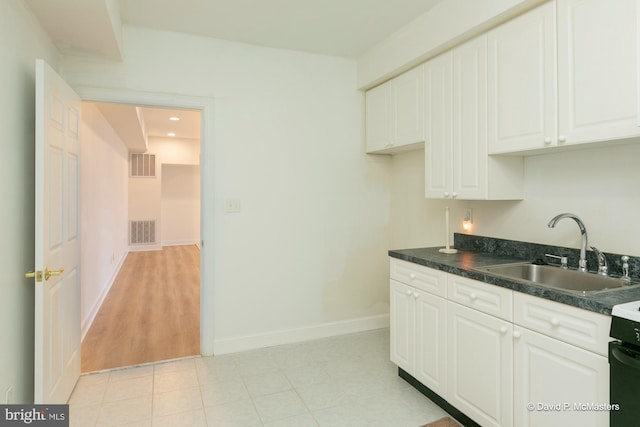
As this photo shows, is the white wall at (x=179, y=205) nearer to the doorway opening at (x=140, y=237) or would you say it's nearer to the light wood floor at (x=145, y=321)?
→ the doorway opening at (x=140, y=237)

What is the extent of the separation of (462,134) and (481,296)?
1.09 m

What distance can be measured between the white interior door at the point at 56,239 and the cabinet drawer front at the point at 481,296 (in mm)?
2159

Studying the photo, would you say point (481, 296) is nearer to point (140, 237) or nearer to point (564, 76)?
point (564, 76)

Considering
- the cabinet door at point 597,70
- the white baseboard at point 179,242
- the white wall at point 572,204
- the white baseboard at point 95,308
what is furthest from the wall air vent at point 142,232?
the cabinet door at point 597,70

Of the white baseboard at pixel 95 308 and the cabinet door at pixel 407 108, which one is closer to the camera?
the cabinet door at pixel 407 108

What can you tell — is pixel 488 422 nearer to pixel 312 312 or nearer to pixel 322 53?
pixel 312 312

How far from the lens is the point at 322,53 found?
338 cm

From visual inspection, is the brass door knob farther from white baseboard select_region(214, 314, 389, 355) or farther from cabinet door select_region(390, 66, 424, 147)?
cabinet door select_region(390, 66, 424, 147)

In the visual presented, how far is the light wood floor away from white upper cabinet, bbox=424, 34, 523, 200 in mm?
2484

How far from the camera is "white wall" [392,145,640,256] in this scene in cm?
188

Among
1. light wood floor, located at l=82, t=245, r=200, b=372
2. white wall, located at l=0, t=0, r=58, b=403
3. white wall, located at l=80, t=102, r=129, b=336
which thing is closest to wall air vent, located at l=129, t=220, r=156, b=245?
white wall, located at l=80, t=102, r=129, b=336

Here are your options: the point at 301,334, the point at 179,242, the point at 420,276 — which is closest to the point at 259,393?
the point at 301,334

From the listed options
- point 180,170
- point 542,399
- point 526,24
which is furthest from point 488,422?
point 180,170

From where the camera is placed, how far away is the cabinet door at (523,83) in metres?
1.89
